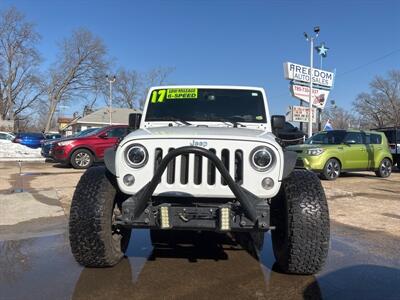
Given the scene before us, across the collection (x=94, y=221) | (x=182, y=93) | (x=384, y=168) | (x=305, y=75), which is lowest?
(x=384, y=168)

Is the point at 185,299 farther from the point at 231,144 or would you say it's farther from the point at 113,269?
the point at 231,144

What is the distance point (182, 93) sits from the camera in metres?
5.98

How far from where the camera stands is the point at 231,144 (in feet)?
14.0

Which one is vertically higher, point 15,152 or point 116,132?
point 116,132

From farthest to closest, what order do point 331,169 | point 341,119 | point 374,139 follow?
point 341,119, point 374,139, point 331,169

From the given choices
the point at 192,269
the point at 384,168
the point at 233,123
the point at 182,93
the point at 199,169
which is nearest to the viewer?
the point at 199,169

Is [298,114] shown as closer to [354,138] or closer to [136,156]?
[354,138]

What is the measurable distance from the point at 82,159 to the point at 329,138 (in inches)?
333

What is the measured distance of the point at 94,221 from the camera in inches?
168

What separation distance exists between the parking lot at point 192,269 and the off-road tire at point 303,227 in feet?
0.66

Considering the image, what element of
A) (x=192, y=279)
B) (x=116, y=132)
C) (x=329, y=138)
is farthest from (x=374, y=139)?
(x=192, y=279)

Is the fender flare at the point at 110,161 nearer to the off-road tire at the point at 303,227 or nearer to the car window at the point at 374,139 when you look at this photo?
the off-road tire at the point at 303,227

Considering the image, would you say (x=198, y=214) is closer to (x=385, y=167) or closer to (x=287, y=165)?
(x=287, y=165)

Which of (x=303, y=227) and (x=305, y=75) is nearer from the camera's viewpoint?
(x=303, y=227)
